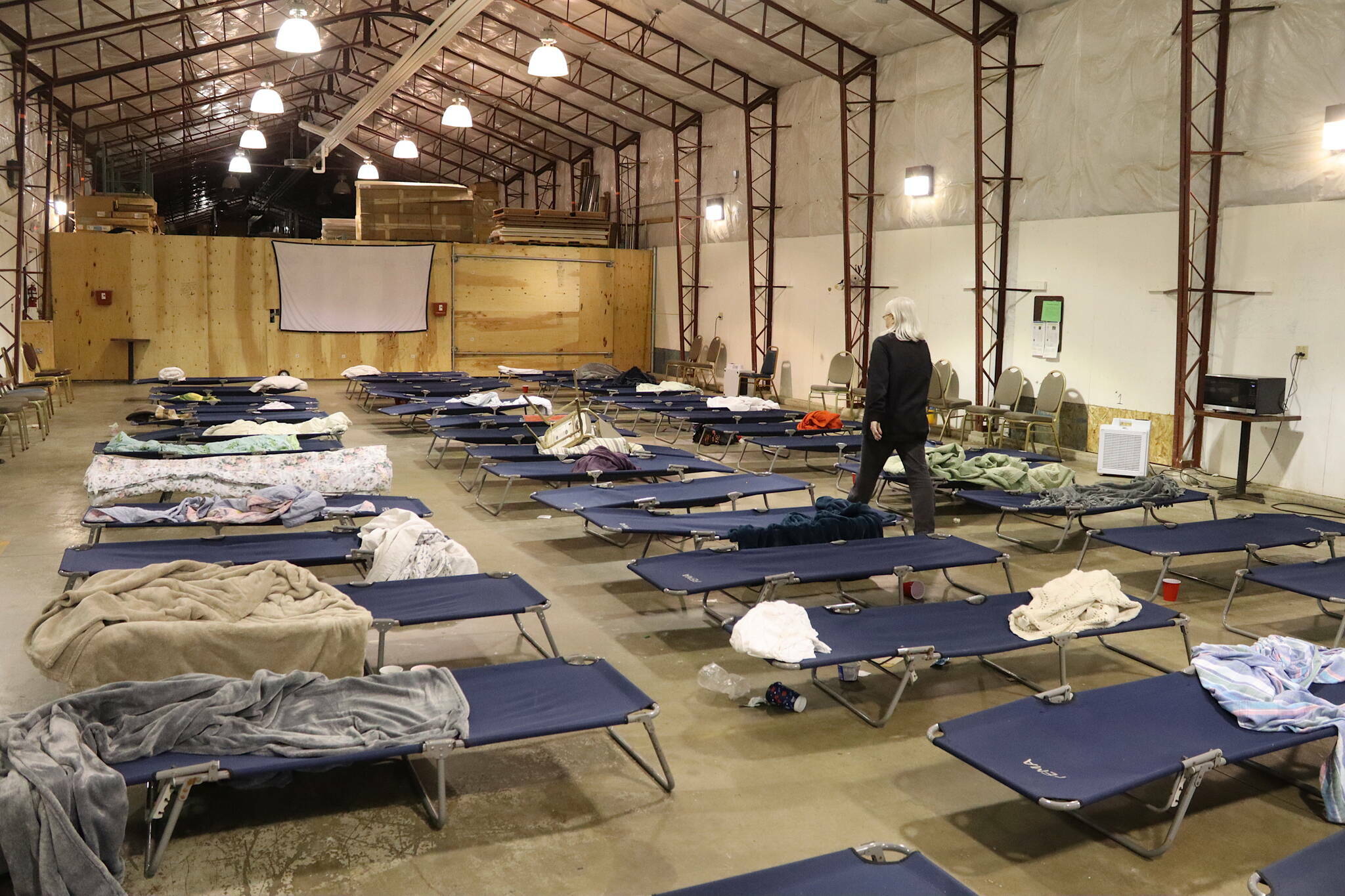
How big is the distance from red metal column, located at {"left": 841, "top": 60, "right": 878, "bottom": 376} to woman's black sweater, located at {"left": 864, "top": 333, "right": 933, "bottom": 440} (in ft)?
22.2

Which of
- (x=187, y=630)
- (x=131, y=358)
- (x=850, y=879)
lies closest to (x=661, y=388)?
(x=131, y=358)

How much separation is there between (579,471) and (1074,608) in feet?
11.3

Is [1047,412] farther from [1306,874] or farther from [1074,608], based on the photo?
[1306,874]

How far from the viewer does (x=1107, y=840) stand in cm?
260

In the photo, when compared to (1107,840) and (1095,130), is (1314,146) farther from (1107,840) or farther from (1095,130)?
(1107,840)

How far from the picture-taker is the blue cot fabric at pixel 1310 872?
6.42 feet

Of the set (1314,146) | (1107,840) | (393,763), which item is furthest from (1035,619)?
(1314,146)

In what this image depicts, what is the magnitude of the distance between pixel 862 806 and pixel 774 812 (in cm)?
25

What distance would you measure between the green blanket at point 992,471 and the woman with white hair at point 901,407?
74cm

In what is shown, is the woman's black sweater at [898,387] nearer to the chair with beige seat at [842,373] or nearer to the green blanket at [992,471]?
the green blanket at [992,471]

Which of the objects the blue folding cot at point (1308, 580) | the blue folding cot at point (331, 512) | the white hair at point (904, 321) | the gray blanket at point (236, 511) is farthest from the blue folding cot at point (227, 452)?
the blue folding cot at point (1308, 580)

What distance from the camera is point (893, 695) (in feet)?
11.7

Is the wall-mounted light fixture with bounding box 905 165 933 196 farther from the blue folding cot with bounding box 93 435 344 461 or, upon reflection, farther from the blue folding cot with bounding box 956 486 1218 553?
the blue folding cot with bounding box 93 435 344 461

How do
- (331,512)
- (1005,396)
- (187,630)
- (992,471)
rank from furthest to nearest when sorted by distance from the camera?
(1005,396), (992,471), (331,512), (187,630)
